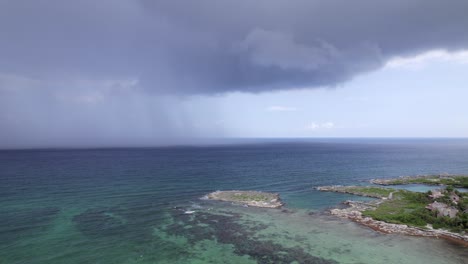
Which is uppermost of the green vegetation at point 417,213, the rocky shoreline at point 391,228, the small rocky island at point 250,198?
the small rocky island at point 250,198

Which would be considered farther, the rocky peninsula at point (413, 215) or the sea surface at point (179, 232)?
the rocky peninsula at point (413, 215)

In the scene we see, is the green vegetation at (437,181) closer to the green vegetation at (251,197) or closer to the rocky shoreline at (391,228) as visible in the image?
the rocky shoreline at (391,228)

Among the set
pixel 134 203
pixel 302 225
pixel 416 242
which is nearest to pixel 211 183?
pixel 134 203

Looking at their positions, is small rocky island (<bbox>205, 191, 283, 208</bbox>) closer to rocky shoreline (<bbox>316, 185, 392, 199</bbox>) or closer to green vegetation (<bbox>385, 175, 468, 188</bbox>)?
rocky shoreline (<bbox>316, 185, 392, 199</bbox>)

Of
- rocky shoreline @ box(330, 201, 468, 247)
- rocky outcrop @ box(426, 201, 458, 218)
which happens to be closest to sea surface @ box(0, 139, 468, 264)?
rocky shoreline @ box(330, 201, 468, 247)

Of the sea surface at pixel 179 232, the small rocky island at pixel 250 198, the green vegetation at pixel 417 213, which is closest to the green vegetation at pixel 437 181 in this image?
the green vegetation at pixel 417 213

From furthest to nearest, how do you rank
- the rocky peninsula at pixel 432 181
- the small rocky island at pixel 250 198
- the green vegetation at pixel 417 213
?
1. the rocky peninsula at pixel 432 181
2. the small rocky island at pixel 250 198
3. the green vegetation at pixel 417 213

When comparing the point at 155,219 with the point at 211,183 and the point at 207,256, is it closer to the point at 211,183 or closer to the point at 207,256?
the point at 207,256
